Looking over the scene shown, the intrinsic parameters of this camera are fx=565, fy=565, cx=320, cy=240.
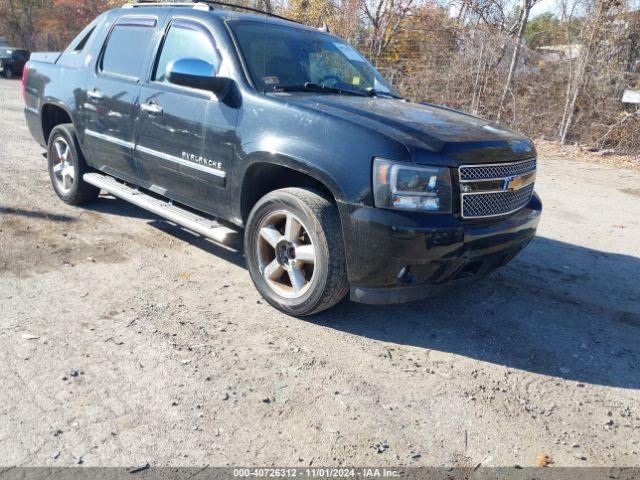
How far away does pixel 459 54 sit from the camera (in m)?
13.8

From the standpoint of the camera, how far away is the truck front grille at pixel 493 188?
3479 mm

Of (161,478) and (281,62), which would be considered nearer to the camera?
→ (161,478)

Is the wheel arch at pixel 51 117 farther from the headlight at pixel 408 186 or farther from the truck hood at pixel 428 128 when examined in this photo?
the headlight at pixel 408 186

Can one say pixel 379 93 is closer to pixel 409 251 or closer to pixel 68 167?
pixel 409 251

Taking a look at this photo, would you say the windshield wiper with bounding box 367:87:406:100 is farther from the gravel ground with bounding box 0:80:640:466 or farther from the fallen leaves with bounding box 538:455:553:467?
the fallen leaves with bounding box 538:455:553:467

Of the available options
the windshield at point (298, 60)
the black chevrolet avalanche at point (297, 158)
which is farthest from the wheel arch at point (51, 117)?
the windshield at point (298, 60)

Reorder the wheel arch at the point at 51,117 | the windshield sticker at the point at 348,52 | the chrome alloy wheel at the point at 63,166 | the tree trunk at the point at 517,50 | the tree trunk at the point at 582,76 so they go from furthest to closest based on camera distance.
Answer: the tree trunk at the point at 517,50
the tree trunk at the point at 582,76
the wheel arch at the point at 51,117
the chrome alloy wheel at the point at 63,166
the windshield sticker at the point at 348,52

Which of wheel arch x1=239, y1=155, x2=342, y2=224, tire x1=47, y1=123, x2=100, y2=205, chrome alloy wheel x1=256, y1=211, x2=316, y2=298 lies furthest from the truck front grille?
tire x1=47, y1=123, x2=100, y2=205

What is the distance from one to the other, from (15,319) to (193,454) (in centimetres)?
184

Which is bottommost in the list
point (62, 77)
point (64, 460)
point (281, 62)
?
point (64, 460)

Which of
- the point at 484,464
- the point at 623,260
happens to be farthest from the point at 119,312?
the point at 623,260

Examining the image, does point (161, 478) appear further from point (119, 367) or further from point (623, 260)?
point (623, 260)

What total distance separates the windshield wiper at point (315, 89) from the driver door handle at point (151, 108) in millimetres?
1092

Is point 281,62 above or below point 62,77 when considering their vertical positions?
above
